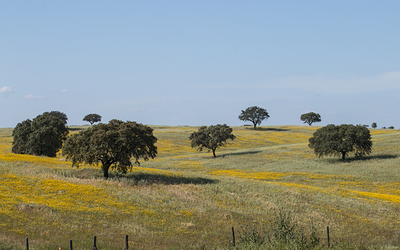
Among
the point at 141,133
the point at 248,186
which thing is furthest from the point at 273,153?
the point at 141,133

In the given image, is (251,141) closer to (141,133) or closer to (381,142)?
(381,142)

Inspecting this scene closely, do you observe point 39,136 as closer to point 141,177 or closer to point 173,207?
point 141,177

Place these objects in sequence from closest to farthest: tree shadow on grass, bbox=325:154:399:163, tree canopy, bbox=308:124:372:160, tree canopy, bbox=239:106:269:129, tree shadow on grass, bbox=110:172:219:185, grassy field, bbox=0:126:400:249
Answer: grassy field, bbox=0:126:400:249
tree shadow on grass, bbox=110:172:219:185
tree canopy, bbox=308:124:372:160
tree shadow on grass, bbox=325:154:399:163
tree canopy, bbox=239:106:269:129

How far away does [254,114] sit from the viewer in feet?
456

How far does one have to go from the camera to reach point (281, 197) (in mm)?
31734

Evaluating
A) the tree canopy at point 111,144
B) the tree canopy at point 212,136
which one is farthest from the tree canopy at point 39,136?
the tree canopy at point 212,136

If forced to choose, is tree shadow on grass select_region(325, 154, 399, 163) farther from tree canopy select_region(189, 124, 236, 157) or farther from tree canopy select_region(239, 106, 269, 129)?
tree canopy select_region(239, 106, 269, 129)

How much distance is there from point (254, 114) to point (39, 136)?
9821 cm

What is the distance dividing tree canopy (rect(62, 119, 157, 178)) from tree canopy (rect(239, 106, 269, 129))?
106 meters

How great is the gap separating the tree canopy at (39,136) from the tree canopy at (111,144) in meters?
22.8

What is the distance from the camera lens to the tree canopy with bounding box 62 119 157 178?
111 ft

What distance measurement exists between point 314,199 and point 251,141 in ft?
226

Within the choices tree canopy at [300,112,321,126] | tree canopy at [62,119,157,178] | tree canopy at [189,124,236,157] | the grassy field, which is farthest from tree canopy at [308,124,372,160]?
tree canopy at [300,112,321,126]

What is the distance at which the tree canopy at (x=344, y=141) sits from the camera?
59438 millimetres
